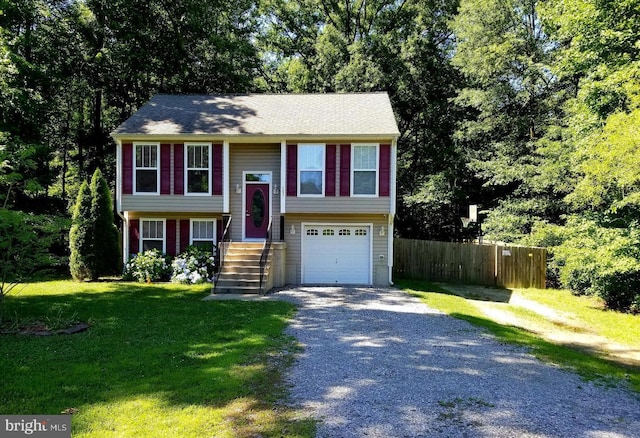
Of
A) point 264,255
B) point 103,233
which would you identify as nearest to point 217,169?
point 264,255

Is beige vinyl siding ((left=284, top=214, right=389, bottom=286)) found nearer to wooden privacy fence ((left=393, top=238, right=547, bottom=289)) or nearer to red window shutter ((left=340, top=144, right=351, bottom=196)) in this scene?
red window shutter ((left=340, top=144, right=351, bottom=196))

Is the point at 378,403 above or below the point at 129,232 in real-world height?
below

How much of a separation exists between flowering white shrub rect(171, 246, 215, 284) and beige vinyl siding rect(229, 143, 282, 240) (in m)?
1.21

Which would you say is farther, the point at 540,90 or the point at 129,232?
the point at 540,90

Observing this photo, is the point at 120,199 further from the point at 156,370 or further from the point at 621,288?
the point at 621,288

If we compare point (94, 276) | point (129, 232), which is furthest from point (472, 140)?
point (94, 276)

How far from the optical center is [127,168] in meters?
14.6

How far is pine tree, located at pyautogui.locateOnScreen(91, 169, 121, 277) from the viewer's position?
14547 millimetres

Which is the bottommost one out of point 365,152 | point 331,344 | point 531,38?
point 331,344

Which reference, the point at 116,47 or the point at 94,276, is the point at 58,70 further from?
the point at 94,276

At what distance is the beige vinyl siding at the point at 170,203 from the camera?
14.4 metres

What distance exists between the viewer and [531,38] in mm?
19141

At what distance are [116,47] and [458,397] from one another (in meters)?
21.8

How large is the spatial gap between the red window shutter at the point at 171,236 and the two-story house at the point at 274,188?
36mm
